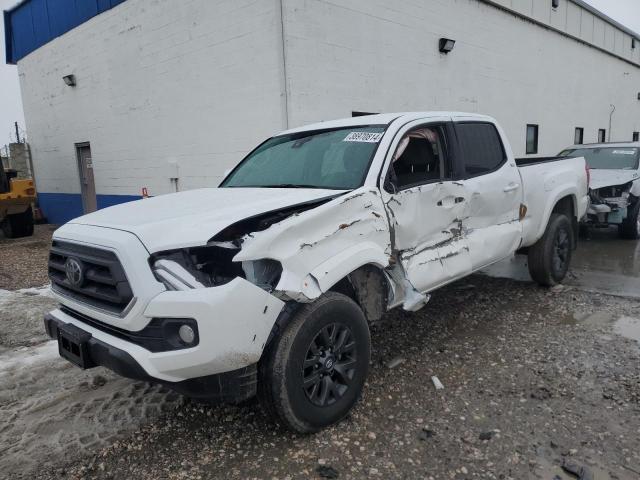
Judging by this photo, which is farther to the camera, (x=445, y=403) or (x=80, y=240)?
(x=445, y=403)

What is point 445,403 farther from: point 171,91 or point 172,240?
point 171,91

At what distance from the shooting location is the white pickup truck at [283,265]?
7.65 ft

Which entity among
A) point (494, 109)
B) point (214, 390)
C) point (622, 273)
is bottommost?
point (622, 273)

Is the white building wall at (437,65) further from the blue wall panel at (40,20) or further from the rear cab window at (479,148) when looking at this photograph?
the blue wall panel at (40,20)

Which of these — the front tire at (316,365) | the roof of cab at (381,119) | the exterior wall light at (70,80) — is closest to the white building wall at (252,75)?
the exterior wall light at (70,80)

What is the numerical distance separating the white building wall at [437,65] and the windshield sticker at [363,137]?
3626mm

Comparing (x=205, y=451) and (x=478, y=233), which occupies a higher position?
(x=478, y=233)

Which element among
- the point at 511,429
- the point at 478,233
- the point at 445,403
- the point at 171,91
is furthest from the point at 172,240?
the point at 171,91

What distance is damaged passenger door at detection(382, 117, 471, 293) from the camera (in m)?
3.32

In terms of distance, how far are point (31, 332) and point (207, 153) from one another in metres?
4.53

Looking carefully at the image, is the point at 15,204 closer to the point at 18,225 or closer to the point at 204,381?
the point at 18,225

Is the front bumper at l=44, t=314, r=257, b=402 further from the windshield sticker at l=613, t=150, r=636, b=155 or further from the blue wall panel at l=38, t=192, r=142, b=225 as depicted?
the blue wall panel at l=38, t=192, r=142, b=225

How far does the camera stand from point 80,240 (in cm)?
267

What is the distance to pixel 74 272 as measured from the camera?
106 inches
